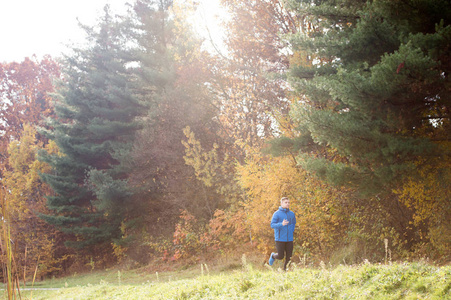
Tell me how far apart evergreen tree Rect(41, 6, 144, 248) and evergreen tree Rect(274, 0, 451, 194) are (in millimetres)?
14009

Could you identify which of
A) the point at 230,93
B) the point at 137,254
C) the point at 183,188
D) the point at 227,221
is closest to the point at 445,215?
the point at 227,221

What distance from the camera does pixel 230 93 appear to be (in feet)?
57.8

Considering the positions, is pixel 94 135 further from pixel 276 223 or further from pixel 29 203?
pixel 276 223

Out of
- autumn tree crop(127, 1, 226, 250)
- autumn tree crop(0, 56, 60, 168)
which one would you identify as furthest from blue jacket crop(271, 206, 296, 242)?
autumn tree crop(0, 56, 60, 168)

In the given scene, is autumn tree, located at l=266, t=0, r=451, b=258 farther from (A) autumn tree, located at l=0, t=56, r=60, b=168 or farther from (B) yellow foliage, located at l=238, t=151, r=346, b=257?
(A) autumn tree, located at l=0, t=56, r=60, b=168

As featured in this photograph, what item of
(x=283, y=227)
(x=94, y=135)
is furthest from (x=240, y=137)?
(x=94, y=135)

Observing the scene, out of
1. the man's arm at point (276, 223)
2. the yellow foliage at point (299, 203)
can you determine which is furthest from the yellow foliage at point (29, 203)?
the man's arm at point (276, 223)

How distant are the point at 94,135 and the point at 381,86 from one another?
1900 centimetres

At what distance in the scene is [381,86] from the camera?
7402 millimetres

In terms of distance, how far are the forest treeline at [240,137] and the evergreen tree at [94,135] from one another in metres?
0.10

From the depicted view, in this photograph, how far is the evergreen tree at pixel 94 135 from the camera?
2117 centimetres

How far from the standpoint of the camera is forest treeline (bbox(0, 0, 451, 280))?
26.3 feet

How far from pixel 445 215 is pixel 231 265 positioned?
6.77 metres

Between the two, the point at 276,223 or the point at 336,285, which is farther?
the point at 276,223
